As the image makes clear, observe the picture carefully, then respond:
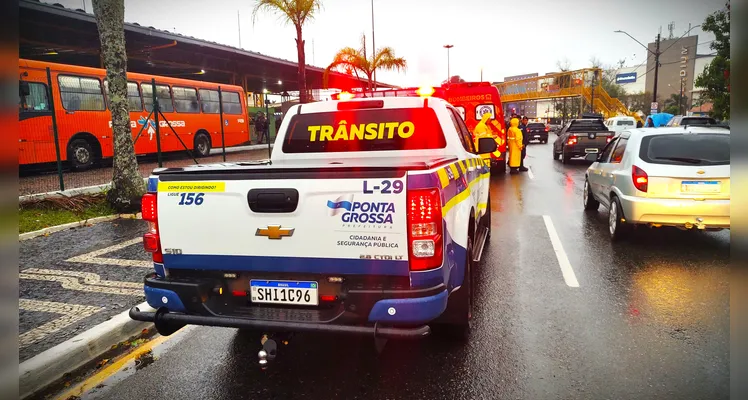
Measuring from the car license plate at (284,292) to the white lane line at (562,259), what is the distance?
3440mm

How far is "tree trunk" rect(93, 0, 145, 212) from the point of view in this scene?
8.93m

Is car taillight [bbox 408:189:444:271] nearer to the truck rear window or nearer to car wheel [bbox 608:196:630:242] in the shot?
the truck rear window

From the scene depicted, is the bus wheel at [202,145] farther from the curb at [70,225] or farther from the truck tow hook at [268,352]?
the truck tow hook at [268,352]

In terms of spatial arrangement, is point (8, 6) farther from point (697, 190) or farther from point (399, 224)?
point (697, 190)

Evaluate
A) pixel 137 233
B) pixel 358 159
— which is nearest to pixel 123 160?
pixel 137 233

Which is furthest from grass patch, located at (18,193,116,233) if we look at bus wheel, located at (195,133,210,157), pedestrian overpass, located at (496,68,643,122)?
pedestrian overpass, located at (496,68,643,122)

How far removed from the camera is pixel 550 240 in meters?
7.39

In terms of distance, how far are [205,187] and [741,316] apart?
3.01 m

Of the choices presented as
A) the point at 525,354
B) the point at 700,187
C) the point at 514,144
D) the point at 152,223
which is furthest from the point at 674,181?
the point at 514,144

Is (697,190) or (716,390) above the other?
(697,190)

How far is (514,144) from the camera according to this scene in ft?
53.3

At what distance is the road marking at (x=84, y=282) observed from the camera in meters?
5.28

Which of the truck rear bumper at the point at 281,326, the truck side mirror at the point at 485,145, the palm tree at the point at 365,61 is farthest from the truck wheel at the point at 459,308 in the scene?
the palm tree at the point at 365,61

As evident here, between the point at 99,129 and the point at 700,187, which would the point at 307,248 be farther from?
the point at 99,129
